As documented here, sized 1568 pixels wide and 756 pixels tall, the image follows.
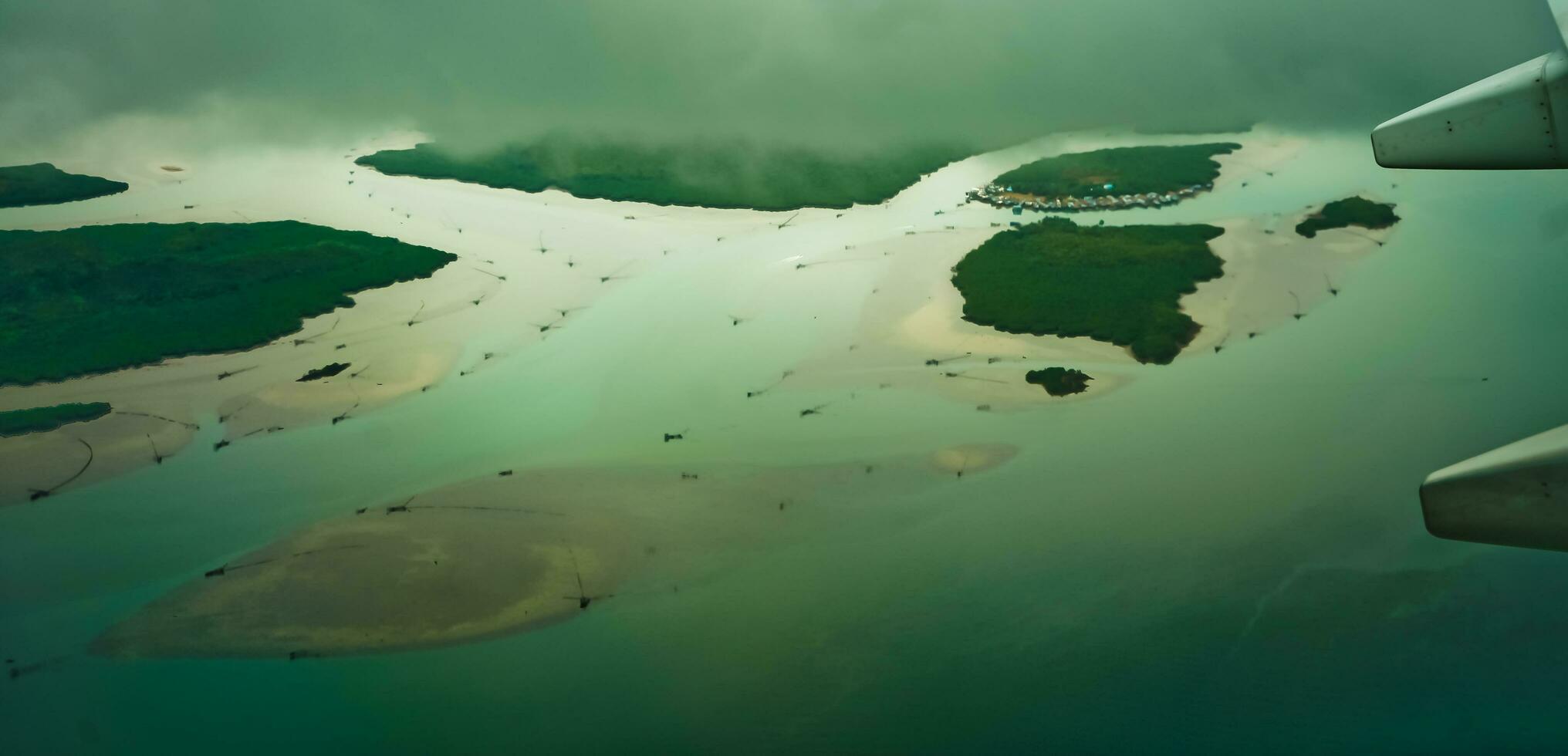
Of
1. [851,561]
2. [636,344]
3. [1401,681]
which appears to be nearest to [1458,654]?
[1401,681]

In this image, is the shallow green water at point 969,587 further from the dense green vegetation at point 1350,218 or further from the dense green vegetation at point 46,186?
the dense green vegetation at point 46,186

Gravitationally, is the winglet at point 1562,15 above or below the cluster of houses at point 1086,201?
above

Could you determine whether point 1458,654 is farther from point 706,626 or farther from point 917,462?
point 706,626

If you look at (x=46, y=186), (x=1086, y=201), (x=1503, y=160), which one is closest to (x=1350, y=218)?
(x=1086, y=201)

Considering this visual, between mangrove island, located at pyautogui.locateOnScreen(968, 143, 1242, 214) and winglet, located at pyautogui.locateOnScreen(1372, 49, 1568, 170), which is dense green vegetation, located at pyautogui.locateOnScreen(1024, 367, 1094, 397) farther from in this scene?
Result: mangrove island, located at pyautogui.locateOnScreen(968, 143, 1242, 214)

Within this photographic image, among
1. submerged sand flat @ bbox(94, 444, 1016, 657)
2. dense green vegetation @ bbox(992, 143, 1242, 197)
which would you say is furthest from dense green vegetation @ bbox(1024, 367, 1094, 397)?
dense green vegetation @ bbox(992, 143, 1242, 197)

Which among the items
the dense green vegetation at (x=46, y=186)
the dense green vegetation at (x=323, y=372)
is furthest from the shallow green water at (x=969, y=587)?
the dense green vegetation at (x=46, y=186)

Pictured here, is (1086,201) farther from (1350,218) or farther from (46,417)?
(46,417)
